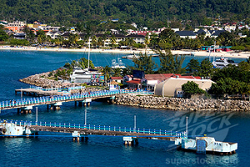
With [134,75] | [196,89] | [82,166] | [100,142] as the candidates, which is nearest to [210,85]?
[196,89]

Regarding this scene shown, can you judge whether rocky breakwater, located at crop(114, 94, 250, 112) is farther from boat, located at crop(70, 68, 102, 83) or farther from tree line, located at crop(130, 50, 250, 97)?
boat, located at crop(70, 68, 102, 83)

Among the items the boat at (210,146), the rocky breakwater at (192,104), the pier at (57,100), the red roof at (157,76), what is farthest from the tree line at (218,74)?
the boat at (210,146)

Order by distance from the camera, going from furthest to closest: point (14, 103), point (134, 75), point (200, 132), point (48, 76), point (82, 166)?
point (48, 76) < point (134, 75) < point (14, 103) < point (200, 132) < point (82, 166)

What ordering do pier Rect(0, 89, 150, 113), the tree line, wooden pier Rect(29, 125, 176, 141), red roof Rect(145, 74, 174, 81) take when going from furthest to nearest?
red roof Rect(145, 74, 174, 81)
the tree line
pier Rect(0, 89, 150, 113)
wooden pier Rect(29, 125, 176, 141)

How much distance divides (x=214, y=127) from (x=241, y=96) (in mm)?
15488

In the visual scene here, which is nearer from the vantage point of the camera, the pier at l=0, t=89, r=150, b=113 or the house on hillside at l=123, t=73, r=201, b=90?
the pier at l=0, t=89, r=150, b=113

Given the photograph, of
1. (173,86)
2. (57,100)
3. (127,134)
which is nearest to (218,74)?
(173,86)

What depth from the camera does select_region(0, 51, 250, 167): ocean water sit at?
50.3 m

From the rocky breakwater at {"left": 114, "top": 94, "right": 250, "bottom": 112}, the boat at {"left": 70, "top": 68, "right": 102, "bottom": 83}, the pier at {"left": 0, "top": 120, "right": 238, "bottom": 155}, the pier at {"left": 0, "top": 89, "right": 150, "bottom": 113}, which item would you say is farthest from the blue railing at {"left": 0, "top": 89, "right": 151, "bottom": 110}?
the boat at {"left": 70, "top": 68, "right": 102, "bottom": 83}

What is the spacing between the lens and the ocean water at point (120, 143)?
165ft

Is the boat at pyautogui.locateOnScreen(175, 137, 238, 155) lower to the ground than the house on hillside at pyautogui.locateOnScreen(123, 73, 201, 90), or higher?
lower

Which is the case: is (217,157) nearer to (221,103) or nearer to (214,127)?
(214,127)

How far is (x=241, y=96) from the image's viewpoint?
7788 centimetres

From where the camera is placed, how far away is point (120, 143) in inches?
2201
